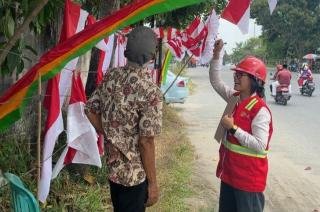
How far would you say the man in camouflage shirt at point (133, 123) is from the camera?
2.79 metres

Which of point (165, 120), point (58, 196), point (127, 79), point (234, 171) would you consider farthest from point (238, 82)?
point (165, 120)

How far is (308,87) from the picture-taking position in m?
19.8

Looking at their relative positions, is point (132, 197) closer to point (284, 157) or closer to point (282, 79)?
point (284, 157)

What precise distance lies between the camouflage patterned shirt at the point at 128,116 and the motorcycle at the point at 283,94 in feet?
47.4

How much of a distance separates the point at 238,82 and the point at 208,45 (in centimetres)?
316

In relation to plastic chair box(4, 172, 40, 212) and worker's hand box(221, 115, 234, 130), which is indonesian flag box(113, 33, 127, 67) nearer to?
worker's hand box(221, 115, 234, 130)

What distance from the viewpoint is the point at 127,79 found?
285 cm

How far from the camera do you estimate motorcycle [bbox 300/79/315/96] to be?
64.6 feet

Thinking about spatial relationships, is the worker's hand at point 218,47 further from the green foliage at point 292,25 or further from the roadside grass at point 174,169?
the green foliage at point 292,25

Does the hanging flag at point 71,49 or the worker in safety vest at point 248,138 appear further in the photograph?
the worker in safety vest at point 248,138

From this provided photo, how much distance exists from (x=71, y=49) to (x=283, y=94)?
14902mm

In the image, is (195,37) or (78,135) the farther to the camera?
(195,37)

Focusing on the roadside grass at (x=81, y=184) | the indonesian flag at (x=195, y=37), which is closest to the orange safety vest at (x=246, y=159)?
the roadside grass at (x=81, y=184)

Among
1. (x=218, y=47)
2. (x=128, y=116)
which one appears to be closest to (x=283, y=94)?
(x=218, y=47)
